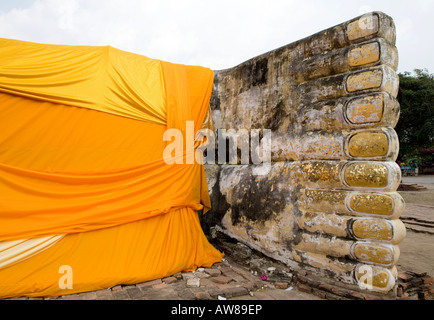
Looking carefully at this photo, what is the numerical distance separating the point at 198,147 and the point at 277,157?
2.88 ft

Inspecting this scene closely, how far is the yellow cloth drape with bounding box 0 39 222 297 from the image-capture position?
95.0 inches

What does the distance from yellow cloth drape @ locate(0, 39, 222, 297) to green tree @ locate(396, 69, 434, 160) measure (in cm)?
1736

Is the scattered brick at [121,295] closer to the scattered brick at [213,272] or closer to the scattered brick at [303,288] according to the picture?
the scattered brick at [213,272]

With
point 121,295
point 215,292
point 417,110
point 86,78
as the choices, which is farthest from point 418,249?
point 417,110

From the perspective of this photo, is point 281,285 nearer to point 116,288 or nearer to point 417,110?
point 116,288

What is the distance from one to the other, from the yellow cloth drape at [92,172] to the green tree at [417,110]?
56.9 ft

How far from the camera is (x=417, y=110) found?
1631 centimetres

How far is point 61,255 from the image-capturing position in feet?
8.04

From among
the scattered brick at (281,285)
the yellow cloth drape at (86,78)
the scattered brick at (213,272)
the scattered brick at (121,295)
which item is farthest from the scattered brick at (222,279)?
the yellow cloth drape at (86,78)

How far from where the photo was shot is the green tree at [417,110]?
52.7 ft

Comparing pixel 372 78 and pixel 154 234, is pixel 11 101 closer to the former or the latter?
pixel 154 234
